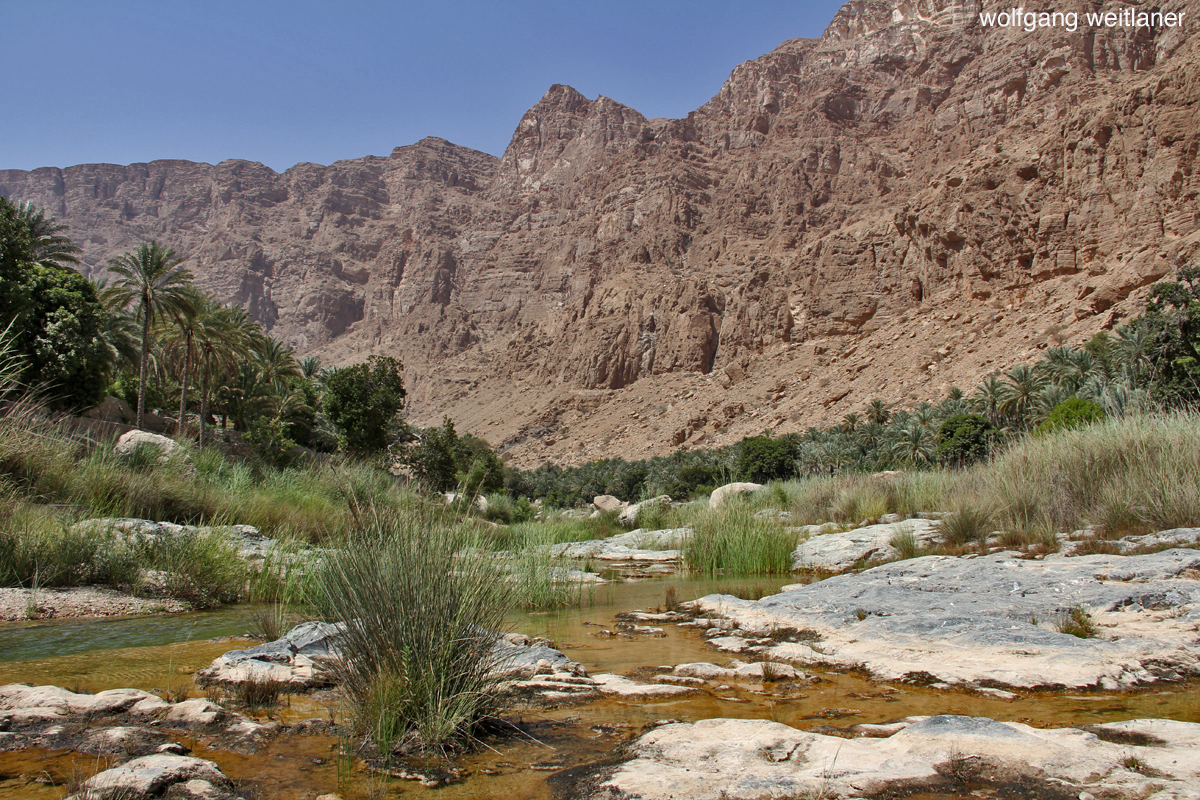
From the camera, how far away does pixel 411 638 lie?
330cm

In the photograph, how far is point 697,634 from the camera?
19.9ft

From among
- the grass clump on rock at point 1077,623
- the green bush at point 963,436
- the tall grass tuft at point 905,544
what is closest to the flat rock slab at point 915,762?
the grass clump on rock at point 1077,623

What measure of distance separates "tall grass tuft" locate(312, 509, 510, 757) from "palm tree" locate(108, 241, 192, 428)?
1136 inches

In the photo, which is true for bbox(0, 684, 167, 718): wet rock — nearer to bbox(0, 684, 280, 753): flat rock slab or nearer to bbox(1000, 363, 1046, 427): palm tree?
bbox(0, 684, 280, 753): flat rock slab

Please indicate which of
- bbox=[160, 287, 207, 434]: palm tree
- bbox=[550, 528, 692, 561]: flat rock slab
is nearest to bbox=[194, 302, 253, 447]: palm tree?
bbox=[160, 287, 207, 434]: palm tree

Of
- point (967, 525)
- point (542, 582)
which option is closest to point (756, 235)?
point (967, 525)

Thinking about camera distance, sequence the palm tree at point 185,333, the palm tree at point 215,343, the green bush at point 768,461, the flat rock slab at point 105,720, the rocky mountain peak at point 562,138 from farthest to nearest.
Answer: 1. the rocky mountain peak at point 562,138
2. the green bush at point 768,461
3. the palm tree at point 215,343
4. the palm tree at point 185,333
5. the flat rock slab at point 105,720

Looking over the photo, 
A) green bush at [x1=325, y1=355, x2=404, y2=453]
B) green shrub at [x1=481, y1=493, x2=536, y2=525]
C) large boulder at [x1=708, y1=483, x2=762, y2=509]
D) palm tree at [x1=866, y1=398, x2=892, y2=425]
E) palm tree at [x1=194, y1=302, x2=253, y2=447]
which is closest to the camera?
large boulder at [x1=708, y1=483, x2=762, y2=509]

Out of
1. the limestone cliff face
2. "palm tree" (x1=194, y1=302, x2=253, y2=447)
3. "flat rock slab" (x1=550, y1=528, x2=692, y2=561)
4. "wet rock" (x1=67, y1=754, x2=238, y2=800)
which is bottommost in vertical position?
"flat rock slab" (x1=550, y1=528, x2=692, y2=561)

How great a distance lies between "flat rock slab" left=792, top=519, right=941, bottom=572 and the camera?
9984 millimetres

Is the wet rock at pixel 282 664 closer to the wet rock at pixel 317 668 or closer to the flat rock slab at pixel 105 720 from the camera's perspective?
the wet rock at pixel 317 668

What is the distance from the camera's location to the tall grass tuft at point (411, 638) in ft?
10.5

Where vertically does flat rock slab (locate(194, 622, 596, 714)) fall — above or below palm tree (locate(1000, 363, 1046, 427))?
below

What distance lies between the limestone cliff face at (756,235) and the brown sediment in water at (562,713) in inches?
1957
